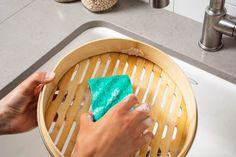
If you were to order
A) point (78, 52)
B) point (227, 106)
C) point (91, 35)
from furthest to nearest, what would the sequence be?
point (91, 35)
point (227, 106)
point (78, 52)

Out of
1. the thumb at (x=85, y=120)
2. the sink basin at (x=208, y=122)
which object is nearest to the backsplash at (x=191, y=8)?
the sink basin at (x=208, y=122)

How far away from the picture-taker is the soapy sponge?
2.05ft

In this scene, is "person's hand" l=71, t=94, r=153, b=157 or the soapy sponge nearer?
"person's hand" l=71, t=94, r=153, b=157

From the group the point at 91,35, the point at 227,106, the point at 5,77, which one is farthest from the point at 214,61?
the point at 5,77

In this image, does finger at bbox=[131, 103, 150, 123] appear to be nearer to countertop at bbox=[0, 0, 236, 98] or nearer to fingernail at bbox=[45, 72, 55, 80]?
fingernail at bbox=[45, 72, 55, 80]

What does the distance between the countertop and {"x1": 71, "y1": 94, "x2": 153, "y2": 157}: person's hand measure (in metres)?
0.28

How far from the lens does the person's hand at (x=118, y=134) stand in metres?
0.52

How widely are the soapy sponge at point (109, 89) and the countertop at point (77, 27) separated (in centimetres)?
19

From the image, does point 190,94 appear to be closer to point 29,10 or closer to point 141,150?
point 141,150

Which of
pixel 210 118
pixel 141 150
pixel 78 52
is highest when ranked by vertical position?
pixel 78 52

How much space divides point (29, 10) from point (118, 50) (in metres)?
0.36

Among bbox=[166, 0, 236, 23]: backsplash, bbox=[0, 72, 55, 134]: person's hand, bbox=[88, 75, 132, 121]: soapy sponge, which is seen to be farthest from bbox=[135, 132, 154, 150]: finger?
bbox=[166, 0, 236, 23]: backsplash

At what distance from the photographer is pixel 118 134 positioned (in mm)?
523

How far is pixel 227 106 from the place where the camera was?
0.75 metres
